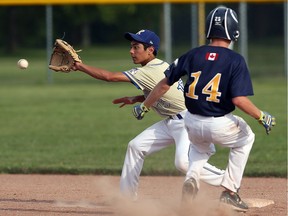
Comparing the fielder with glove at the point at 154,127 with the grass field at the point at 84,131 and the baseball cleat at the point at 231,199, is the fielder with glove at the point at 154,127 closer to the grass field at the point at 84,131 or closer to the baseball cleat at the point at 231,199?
the baseball cleat at the point at 231,199

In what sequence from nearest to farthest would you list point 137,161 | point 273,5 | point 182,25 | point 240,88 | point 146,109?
point 240,88 → point 146,109 → point 137,161 → point 182,25 → point 273,5

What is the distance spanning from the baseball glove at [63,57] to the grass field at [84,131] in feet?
9.61

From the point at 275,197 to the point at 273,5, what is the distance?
23.3 metres

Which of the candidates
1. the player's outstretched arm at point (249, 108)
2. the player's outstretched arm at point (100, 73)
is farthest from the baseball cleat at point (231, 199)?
the player's outstretched arm at point (100, 73)

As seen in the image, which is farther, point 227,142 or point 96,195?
point 96,195

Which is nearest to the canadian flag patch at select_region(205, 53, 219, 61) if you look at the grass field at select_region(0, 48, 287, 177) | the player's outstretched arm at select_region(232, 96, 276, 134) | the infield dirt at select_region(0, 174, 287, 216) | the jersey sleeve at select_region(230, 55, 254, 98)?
the jersey sleeve at select_region(230, 55, 254, 98)

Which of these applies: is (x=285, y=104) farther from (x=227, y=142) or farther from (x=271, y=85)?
(x=227, y=142)

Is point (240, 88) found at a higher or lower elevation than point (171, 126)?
higher

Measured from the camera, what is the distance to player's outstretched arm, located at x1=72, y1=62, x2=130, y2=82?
7.02 meters

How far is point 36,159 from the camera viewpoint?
1091cm

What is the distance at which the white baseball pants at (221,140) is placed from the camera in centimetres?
629

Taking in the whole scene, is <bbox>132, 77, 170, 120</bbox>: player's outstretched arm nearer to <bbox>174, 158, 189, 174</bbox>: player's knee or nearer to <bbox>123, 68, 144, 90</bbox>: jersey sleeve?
<bbox>123, 68, 144, 90</bbox>: jersey sleeve

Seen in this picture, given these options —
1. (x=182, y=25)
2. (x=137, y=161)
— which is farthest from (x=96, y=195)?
(x=182, y=25)

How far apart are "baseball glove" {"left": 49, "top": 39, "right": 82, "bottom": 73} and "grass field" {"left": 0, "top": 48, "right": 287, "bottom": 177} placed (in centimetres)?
293
